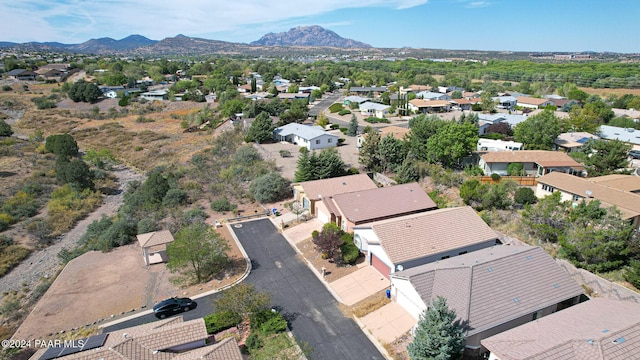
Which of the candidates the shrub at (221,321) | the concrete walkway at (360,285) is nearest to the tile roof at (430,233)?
the concrete walkway at (360,285)

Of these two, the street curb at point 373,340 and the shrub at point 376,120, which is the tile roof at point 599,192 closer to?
the street curb at point 373,340

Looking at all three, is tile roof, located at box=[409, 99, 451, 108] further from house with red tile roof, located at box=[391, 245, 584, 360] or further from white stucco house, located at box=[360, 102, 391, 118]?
house with red tile roof, located at box=[391, 245, 584, 360]

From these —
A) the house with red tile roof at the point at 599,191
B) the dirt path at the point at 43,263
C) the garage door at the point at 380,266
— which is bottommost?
the dirt path at the point at 43,263

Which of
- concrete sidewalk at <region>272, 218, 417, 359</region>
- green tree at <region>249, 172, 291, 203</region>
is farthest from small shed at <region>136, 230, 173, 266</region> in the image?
green tree at <region>249, 172, 291, 203</region>

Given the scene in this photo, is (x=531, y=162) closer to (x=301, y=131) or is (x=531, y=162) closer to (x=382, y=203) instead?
(x=382, y=203)

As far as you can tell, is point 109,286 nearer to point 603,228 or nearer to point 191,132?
point 603,228

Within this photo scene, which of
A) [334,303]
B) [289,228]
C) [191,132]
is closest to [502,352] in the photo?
[334,303]
